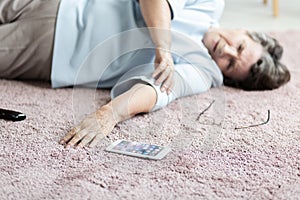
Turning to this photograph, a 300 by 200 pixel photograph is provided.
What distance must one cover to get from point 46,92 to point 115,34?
25 cm

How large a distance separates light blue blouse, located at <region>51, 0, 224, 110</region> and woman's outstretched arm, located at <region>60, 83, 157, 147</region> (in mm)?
98

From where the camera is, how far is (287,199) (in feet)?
3.55

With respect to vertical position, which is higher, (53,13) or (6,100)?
(53,13)

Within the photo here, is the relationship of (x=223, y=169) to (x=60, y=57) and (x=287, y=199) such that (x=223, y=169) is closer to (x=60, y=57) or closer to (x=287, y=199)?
(x=287, y=199)

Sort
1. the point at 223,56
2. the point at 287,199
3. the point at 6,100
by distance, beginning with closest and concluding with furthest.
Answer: the point at 287,199
the point at 6,100
the point at 223,56

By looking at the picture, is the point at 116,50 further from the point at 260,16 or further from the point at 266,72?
the point at 260,16

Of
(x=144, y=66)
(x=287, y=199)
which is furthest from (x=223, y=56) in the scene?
(x=287, y=199)

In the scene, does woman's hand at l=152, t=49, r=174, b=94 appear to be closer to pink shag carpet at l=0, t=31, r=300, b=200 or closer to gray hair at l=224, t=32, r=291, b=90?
pink shag carpet at l=0, t=31, r=300, b=200

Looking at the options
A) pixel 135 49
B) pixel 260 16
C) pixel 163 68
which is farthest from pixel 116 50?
pixel 260 16

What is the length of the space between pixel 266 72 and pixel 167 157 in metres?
0.63

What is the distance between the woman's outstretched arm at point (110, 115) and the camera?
51.3 inches

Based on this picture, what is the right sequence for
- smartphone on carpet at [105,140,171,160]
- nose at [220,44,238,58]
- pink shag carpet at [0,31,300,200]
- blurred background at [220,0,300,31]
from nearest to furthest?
pink shag carpet at [0,31,300,200] < smartphone on carpet at [105,140,171,160] < nose at [220,44,238,58] < blurred background at [220,0,300,31]

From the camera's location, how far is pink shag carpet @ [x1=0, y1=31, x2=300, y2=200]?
1.10 meters

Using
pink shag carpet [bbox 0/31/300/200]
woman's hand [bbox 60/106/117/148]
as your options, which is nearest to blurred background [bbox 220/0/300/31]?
pink shag carpet [bbox 0/31/300/200]
